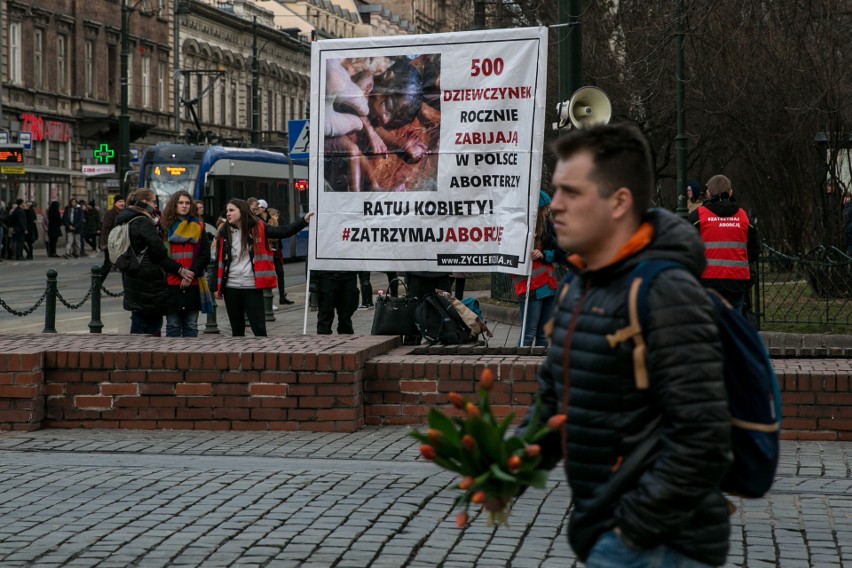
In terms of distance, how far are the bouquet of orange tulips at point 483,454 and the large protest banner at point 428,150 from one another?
8.70m

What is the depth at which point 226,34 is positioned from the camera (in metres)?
77.8

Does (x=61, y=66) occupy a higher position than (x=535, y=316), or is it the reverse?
(x=61, y=66)

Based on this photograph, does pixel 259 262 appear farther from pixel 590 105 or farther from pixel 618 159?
pixel 618 159

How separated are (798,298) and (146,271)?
296 inches

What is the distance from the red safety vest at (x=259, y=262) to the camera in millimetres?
13125

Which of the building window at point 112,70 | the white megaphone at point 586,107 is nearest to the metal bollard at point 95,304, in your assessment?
the white megaphone at point 586,107

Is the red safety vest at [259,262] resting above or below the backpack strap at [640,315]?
below

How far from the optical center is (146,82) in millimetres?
66750

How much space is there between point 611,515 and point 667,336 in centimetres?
46

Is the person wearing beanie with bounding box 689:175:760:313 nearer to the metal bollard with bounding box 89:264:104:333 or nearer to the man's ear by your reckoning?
the metal bollard with bounding box 89:264:104:333

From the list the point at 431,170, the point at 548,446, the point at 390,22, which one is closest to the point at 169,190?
the point at 431,170

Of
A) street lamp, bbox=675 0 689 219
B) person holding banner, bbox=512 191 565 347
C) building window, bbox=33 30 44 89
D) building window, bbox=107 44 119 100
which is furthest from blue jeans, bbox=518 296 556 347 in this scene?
building window, bbox=107 44 119 100

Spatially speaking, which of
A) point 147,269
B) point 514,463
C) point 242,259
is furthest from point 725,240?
point 514,463

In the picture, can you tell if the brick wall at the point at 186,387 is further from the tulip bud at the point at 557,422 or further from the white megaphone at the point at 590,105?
the tulip bud at the point at 557,422
